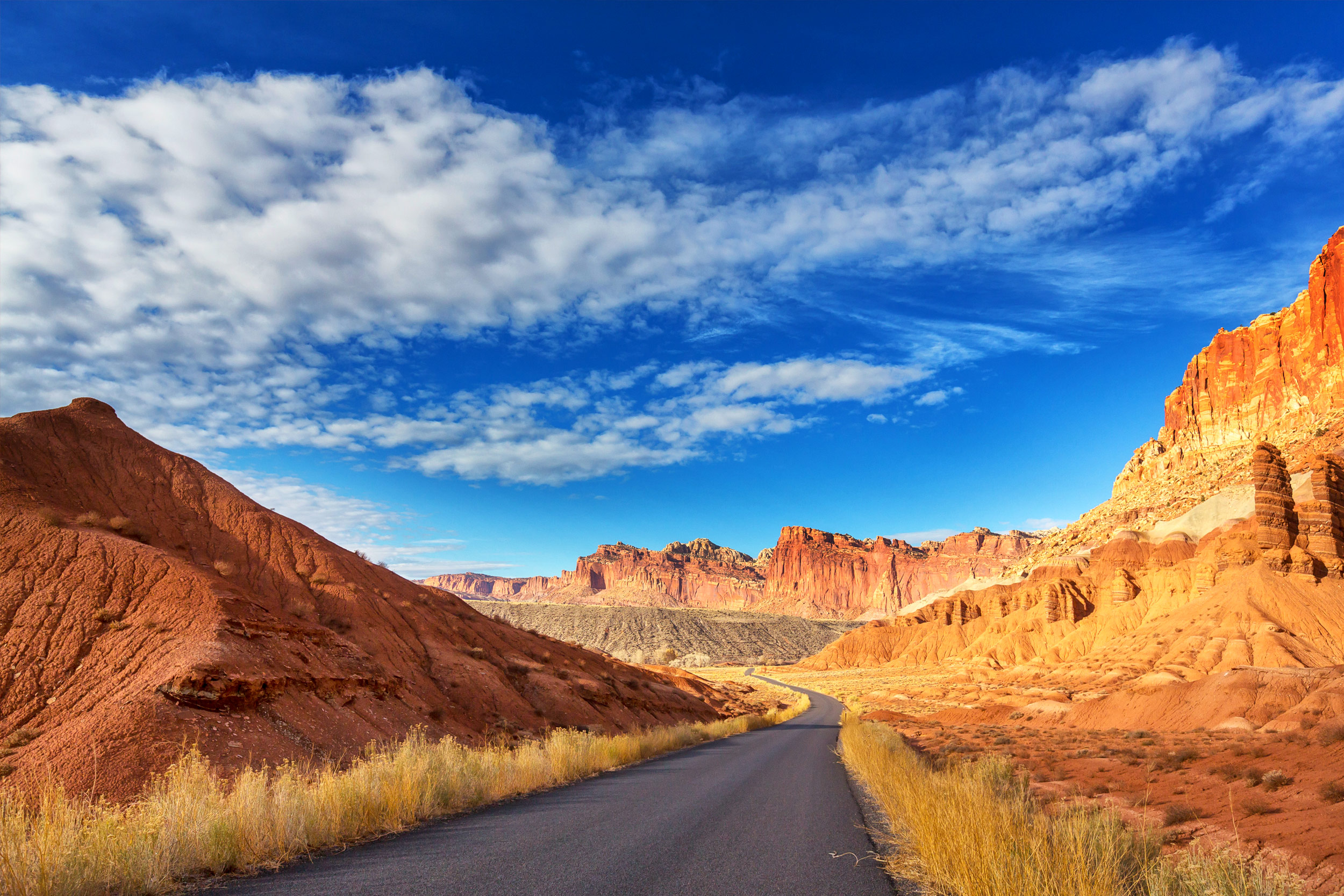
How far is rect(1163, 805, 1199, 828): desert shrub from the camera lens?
1255 centimetres

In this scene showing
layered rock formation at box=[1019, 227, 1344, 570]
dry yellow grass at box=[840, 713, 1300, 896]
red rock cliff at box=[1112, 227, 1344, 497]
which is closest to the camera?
dry yellow grass at box=[840, 713, 1300, 896]

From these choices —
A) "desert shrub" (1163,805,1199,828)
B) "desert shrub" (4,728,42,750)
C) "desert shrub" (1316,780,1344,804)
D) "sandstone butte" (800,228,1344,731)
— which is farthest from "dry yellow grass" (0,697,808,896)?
"sandstone butte" (800,228,1344,731)

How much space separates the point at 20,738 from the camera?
1336cm

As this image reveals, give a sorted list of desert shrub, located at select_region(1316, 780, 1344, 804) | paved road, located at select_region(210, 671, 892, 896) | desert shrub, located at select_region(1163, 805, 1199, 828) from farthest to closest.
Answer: desert shrub, located at select_region(1163, 805, 1199, 828)
desert shrub, located at select_region(1316, 780, 1344, 804)
paved road, located at select_region(210, 671, 892, 896)

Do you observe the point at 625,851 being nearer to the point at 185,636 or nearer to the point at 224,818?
the point at 224,818

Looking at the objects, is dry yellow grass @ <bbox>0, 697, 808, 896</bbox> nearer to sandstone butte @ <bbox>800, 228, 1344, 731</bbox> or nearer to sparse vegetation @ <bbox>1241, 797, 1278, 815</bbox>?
sparse vegetation @ <bbox>1241, 797, 1278, 815</bbox>

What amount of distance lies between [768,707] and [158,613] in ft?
175

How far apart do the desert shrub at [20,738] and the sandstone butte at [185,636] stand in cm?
3

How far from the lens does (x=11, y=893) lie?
19.1 feet

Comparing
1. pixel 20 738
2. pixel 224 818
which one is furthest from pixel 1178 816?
pixel 20 738

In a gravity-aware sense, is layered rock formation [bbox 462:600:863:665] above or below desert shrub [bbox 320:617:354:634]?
below

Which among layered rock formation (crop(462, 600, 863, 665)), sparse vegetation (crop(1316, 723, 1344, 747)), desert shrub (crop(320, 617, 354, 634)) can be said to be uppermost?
desert shrub (crop(320, 617, 354, 634))

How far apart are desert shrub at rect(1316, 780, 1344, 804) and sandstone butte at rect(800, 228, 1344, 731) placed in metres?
19.1

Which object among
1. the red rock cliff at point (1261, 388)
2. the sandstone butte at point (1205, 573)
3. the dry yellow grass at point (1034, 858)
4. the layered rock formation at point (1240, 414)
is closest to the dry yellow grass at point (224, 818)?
the dry yellow grass at point (1034, 858)
